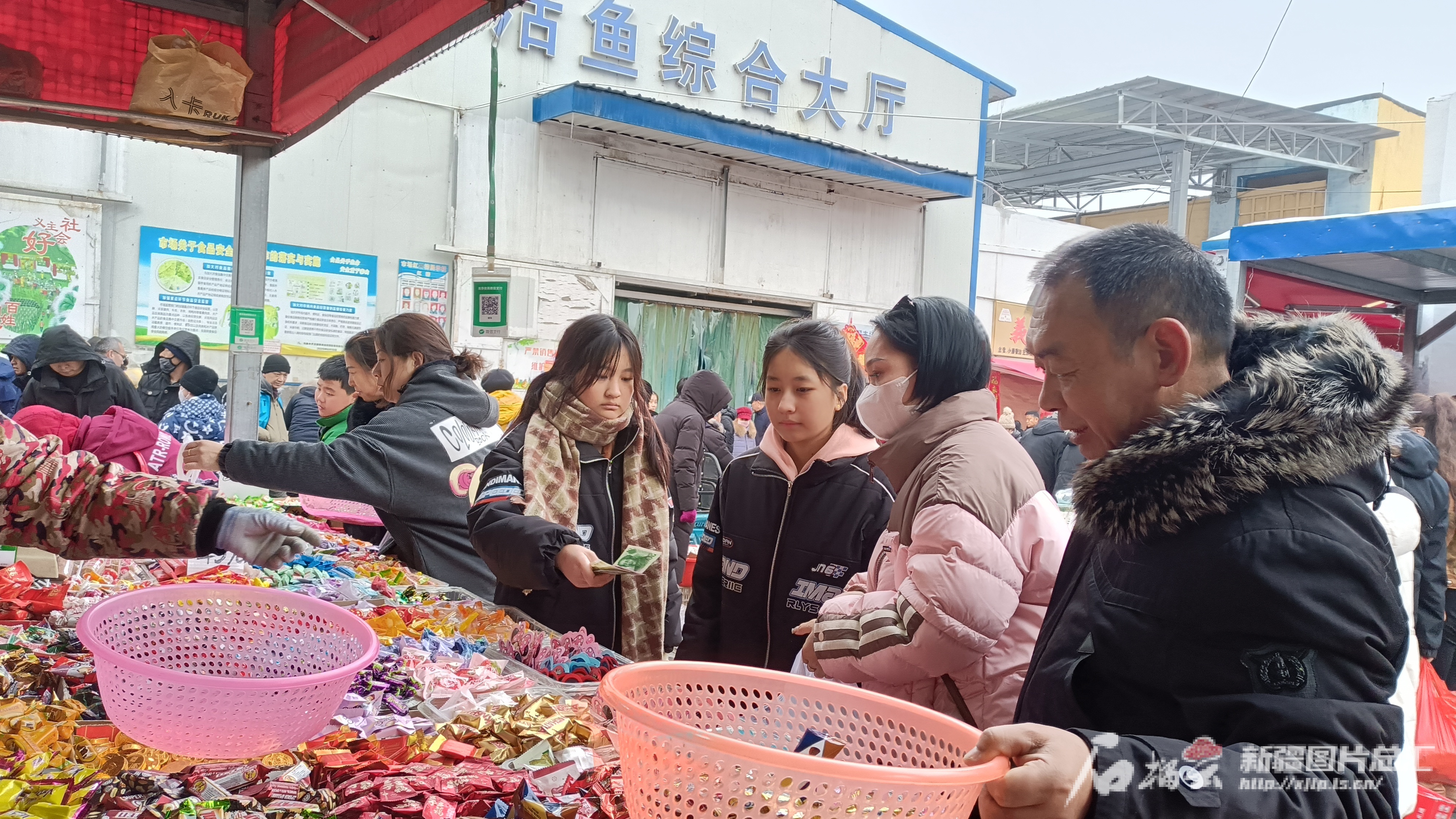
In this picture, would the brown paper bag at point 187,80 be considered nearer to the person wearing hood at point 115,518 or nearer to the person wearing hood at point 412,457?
the person wearing hood at point 412,457

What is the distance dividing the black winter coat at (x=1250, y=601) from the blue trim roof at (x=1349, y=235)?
5.12 m

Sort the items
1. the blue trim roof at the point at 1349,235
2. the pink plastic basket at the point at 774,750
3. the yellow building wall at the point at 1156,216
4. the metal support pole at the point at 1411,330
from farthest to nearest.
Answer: the yellow building wall at the point at 1156,216 → the metal support pole at the point at 1411,330 → the blue trim roof at the point at 1349,235 → the pink plastic basket at the point at 774,750

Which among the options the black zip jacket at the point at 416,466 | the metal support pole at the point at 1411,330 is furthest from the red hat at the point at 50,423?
the metal support pole at the point at 1411,330

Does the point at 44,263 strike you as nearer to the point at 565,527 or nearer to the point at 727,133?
the point at 727,133

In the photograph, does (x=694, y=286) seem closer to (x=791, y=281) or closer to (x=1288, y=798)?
(x=791, y=281)

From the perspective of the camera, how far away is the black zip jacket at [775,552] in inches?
92.0

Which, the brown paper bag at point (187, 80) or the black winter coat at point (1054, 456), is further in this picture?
the black winter coat at point (1054, 456)

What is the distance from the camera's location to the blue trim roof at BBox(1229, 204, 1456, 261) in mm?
5133

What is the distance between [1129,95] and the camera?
16297 mm

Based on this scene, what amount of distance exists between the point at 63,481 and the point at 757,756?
165 centimetres

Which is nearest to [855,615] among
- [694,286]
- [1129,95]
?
[694,286]

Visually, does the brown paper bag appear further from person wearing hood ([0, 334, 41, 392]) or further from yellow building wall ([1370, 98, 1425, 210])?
yellow building wall ([1370, 98, 1425, 210])

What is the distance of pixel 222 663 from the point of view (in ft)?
5.41

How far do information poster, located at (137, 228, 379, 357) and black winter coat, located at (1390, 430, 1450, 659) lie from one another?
8.22 meters
